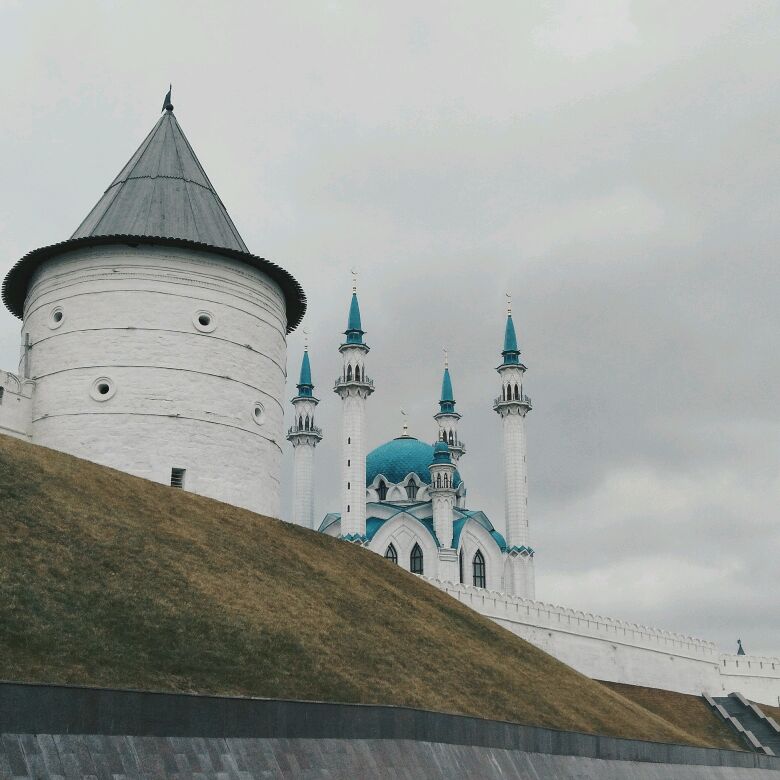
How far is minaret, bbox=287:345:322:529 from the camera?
64812mm

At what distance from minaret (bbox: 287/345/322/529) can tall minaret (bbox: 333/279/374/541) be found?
28.1 ft

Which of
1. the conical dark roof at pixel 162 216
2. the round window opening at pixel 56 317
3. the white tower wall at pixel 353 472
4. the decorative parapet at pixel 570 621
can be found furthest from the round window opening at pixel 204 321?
the white tower wall at pixel 353 472

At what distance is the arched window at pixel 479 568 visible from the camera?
6512cm

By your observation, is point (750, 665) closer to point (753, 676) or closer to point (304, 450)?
point (753, 676)

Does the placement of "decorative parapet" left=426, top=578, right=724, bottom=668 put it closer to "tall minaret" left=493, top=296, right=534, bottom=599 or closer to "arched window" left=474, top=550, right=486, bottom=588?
"tall minaret" left=493, top=296, right=534, bottom=599

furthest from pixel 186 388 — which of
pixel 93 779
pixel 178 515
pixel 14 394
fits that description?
pixel 93 779

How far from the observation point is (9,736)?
1088cm

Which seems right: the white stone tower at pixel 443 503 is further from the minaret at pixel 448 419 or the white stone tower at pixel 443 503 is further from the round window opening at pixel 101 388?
the round window opening at pixel 101 388

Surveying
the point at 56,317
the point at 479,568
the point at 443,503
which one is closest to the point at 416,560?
the point at 443,503

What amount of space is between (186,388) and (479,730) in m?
17.1

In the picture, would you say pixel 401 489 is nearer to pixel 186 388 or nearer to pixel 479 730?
pixel 186 388

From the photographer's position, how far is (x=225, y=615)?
1967cm

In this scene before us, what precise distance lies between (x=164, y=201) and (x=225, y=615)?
1926cm

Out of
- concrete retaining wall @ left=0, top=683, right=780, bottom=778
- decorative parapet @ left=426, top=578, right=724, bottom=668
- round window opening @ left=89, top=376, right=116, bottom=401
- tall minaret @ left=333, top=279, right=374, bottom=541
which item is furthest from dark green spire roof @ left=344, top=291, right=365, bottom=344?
concrete retaining wall @ left=0, top=683, right=780, bottom=778
